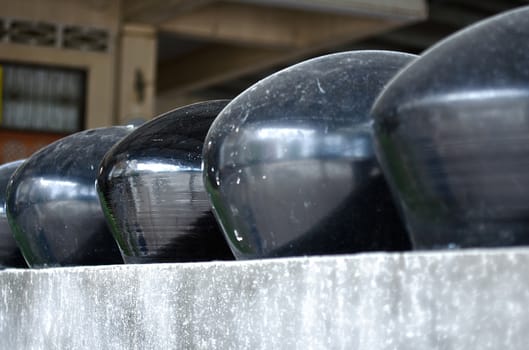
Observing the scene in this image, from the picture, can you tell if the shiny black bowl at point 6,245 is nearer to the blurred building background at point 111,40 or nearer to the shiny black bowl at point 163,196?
the shiny black bowl at point 163,196

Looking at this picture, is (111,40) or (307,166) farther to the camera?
(111,40)

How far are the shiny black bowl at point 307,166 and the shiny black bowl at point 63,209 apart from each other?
47cm

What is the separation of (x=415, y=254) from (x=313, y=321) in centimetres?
13

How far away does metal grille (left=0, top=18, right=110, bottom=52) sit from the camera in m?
7.33

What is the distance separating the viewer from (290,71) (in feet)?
2.84

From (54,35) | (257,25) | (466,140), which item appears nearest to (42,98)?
(54,35)

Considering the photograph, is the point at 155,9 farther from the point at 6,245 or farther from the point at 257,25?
the point at 6,245

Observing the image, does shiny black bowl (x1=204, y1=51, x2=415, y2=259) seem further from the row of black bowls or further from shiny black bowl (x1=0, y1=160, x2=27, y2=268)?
shiny black bowl (x1=0, y1=160, x2=27, y2=268)

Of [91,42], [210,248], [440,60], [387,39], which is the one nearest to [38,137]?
[91,42]

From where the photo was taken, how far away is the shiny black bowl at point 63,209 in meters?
1.29

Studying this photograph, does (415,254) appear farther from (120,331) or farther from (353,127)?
(120,331)

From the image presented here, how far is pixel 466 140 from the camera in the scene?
580 millimetres

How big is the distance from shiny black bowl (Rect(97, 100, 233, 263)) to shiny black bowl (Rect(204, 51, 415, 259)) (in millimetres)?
187

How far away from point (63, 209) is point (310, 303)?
0.68 metres
